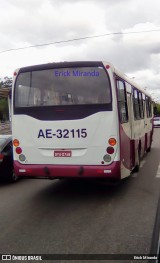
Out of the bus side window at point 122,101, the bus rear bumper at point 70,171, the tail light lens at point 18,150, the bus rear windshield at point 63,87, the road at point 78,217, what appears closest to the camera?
the road at point 78,217

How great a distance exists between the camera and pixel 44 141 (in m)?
7.04

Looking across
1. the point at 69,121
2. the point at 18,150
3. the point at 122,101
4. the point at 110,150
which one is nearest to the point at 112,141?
the point at 110,150

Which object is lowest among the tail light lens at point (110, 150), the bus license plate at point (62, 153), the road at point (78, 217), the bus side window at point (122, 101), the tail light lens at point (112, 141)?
the road at point (78, 217)

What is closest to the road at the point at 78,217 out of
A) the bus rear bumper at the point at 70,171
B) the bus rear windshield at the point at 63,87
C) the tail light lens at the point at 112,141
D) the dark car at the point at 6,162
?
the dark car at the point at 6,162

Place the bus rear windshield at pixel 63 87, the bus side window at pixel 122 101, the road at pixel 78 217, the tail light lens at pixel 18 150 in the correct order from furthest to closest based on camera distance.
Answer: the tail light lens at pixel 18 150 → the bus side window at pixel 122 101 → the bus rear windshield at pixel 63 87 → the road at pixel 78 217

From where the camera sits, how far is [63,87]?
7094 mm

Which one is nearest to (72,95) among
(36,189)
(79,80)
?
(79,80)

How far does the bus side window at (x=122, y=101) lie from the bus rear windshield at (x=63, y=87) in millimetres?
458

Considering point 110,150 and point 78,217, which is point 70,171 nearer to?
point 110,150

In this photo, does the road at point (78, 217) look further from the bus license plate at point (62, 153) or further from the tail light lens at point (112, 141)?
the tail light lens at point (112, 141)

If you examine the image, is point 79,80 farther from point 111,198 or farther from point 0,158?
point 0,158

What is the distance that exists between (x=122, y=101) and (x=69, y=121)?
141 centimetres

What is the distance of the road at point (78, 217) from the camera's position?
4691 mm

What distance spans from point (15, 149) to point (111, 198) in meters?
2.46
